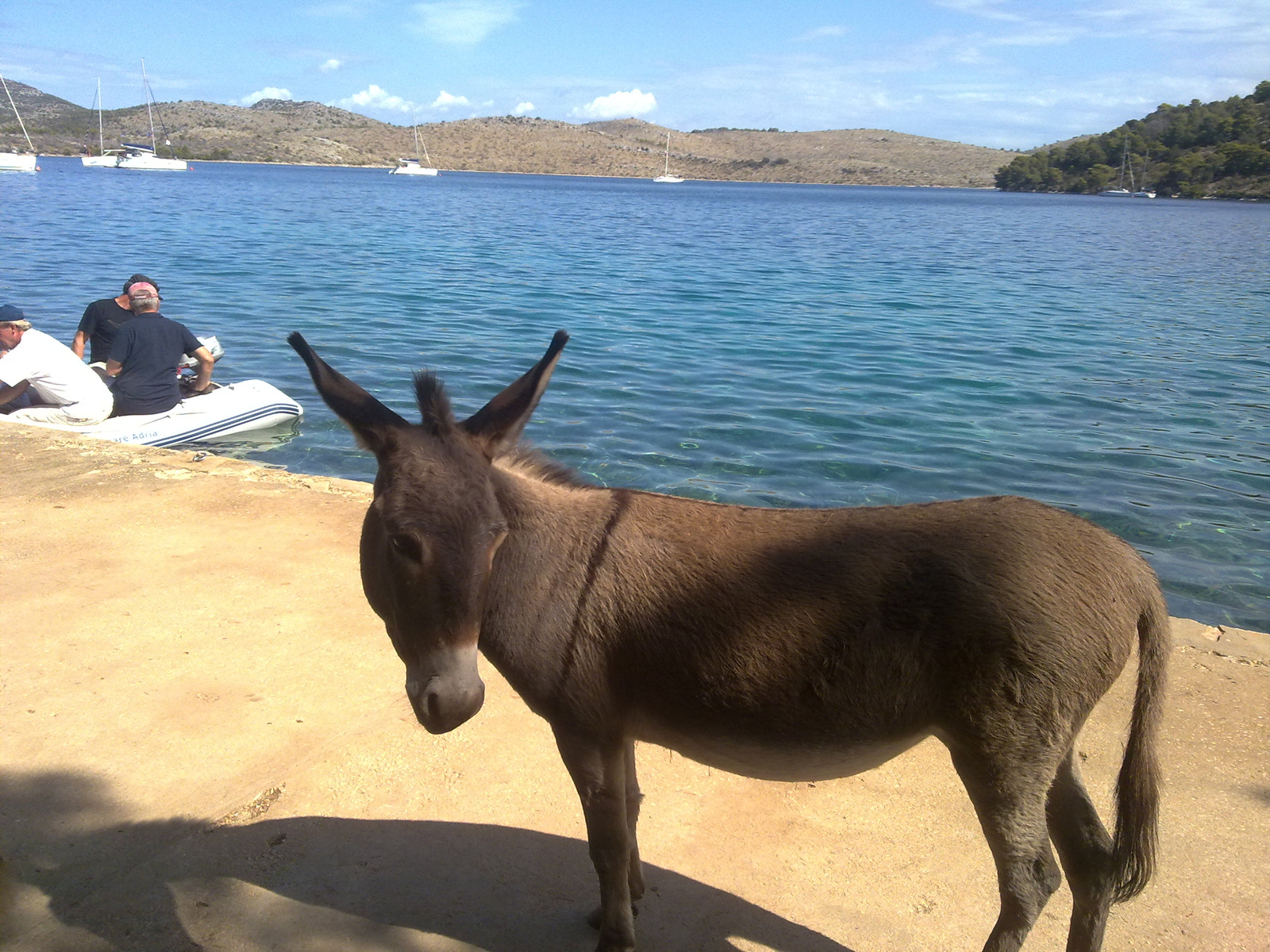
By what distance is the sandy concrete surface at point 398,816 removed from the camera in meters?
3.53

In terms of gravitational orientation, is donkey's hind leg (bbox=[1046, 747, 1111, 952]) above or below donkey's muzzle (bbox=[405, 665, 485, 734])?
below

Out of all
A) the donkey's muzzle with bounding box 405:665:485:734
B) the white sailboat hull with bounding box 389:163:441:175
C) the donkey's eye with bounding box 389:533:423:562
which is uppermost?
the white sailboat hull with bounding box 389:163:441:175

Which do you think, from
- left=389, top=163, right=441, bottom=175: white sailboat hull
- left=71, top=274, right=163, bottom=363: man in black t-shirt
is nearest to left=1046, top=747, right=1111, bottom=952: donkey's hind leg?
left=71, top=274, right=163, bottom=363: man in black t-shirt

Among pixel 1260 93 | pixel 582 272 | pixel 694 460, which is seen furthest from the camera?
pixel 1260 93

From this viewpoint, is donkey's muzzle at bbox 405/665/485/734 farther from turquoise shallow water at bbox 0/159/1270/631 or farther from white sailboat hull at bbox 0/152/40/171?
white sailboat hull at bbox 0/152/40/171

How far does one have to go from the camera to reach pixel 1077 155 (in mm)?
153000

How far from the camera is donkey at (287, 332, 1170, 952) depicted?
2.80 meters

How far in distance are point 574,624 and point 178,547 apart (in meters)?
4.94

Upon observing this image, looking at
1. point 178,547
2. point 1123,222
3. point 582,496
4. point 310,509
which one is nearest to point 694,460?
point 310,509

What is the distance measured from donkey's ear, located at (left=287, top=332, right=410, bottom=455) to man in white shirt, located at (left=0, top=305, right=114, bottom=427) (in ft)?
32.2

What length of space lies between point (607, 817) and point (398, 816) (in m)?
1.45

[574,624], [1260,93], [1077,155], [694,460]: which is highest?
[1260,93]

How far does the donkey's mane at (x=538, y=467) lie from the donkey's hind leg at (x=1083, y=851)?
2.04 m

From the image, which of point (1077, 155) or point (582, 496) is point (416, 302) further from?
point (1077, 155)
